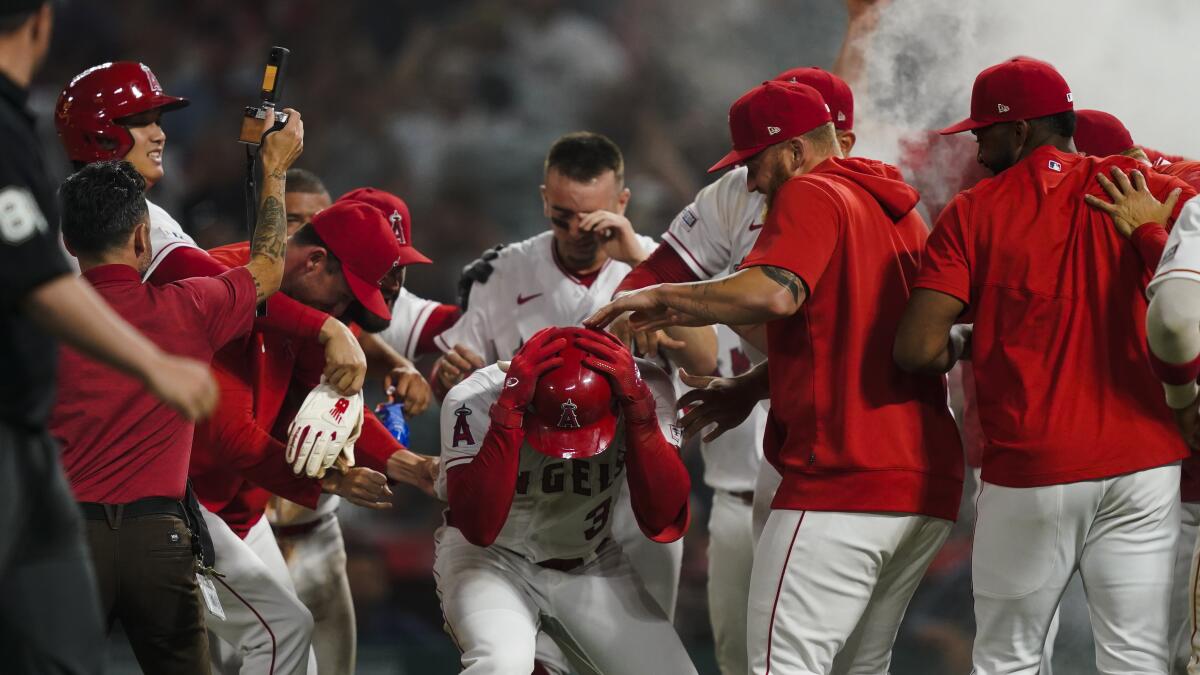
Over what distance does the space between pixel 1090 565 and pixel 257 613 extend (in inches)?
87.8

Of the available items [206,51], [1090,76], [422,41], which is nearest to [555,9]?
[422,41]

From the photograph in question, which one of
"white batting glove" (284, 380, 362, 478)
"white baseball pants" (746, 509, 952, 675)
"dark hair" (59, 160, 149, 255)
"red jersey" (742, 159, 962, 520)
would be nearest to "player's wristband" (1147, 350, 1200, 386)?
"red jersey" (742, 159, 962, 520)

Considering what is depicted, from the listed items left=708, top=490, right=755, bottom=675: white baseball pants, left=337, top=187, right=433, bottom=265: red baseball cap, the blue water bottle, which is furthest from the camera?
left=708, top=490, right=755, bottom=675: white baseball pants

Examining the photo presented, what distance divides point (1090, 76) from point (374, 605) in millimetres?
4405

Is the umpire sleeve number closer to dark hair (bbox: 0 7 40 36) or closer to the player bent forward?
dark hair (bbox: 0 7 40 36)

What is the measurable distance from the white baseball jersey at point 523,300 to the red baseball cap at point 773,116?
5.05ft

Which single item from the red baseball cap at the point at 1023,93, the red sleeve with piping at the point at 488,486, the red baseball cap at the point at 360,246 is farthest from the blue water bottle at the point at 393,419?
the red baseball cap at the point at 1023,93

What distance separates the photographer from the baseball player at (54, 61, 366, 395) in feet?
11.7

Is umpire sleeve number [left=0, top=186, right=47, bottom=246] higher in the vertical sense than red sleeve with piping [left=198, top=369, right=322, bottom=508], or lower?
higher

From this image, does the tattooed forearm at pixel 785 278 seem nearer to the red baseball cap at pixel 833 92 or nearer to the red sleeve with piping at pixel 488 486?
the red sleeve with piping at pixel 488 486

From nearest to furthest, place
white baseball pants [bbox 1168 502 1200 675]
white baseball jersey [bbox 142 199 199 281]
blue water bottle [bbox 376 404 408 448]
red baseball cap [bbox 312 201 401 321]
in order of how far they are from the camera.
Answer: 1. white baseball jersey [bbox 142 199 199 281]
2. white baseball pants [bbox 1168 502 1200 675]
3. red baseball cap [bbox 312 201 401 321]
4. blue water bottle [bbox 376 404 408 448]

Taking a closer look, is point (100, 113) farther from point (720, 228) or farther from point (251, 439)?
point (720, 228)

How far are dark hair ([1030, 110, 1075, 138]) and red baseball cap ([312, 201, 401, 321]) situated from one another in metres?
1.94

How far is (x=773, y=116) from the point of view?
3.29 meters
